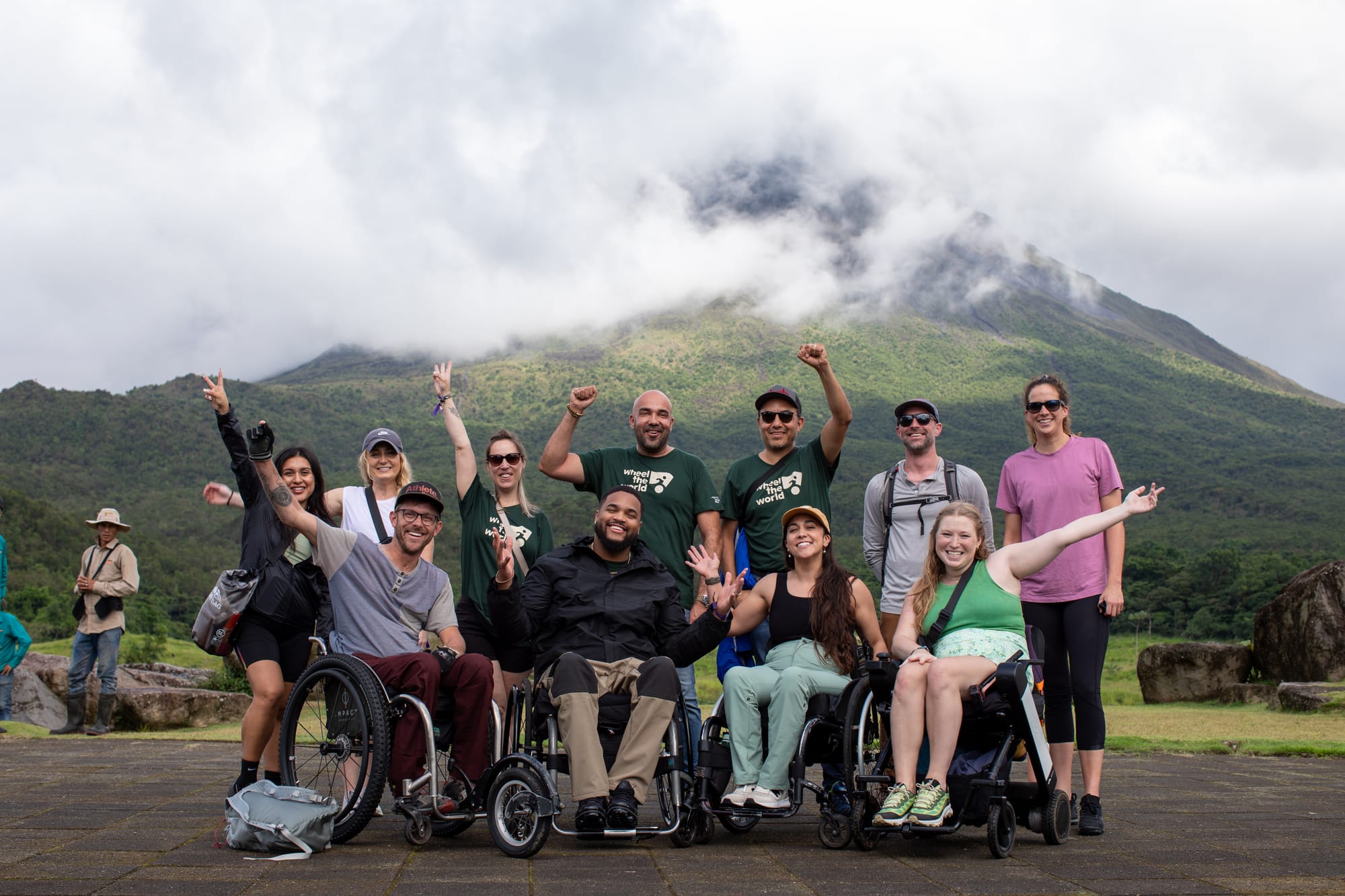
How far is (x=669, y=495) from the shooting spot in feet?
17.2

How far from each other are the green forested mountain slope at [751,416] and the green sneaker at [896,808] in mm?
32857

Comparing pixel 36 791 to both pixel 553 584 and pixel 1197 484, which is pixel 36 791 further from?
pixel 1197 484

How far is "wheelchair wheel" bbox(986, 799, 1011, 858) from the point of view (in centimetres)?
392

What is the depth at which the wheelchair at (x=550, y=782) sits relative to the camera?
393cm

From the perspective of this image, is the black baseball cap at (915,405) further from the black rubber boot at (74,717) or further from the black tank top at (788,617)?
the black rubber boot at (74,717)

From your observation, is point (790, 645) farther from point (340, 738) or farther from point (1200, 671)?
point (1200, 671)

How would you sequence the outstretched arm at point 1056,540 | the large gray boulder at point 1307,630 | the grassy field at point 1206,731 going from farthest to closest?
the large gray boulder at point 1307,630 → the grassy field at point 1206,731 → the outstretched arm at point 1056,540

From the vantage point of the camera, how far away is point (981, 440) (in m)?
83.0

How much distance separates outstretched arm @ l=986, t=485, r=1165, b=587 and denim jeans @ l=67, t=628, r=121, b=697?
695cm

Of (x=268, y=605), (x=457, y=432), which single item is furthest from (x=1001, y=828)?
(x=268, y=605)

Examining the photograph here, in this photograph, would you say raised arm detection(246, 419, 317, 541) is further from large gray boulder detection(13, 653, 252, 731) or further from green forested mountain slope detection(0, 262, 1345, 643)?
green forested mountain slope detection(0, 262, 1345, 643)

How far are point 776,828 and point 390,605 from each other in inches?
71.0

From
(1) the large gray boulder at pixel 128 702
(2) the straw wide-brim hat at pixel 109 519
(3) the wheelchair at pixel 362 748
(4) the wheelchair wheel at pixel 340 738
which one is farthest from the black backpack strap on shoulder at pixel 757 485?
(1) the large gray boulder at pixel 128 702

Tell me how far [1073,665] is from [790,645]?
48.6 inches
